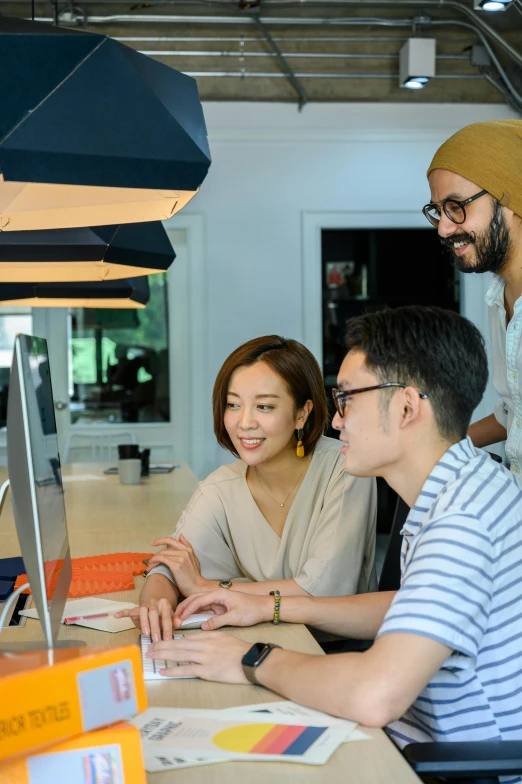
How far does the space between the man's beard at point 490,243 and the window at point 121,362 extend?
446 cm

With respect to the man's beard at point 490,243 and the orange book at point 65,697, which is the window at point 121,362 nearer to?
the man's beard at point 490,243

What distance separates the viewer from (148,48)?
6117mm

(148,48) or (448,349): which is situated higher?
(148,48)

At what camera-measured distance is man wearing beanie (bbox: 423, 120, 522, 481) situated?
6.62 ft

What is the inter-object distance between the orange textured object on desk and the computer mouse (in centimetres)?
37

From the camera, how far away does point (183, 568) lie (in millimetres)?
1929

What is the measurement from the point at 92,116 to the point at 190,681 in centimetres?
91

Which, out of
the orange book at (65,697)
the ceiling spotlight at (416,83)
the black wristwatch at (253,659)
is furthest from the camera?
the ceiling spotlight at (416,83)

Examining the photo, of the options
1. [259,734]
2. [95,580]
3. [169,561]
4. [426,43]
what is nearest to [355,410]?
[259,734]

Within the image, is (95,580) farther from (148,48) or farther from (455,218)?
(148,48)

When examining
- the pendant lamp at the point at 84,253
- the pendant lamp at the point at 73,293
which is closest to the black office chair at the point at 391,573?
the pendant lamp at the point at 84,253

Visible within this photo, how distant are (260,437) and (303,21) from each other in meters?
4.55

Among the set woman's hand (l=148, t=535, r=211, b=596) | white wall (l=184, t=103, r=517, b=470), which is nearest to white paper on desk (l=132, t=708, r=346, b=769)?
woman's hand (l=148, t=535, r=211, b=596)

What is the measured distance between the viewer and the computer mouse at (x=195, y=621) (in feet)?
5.65
